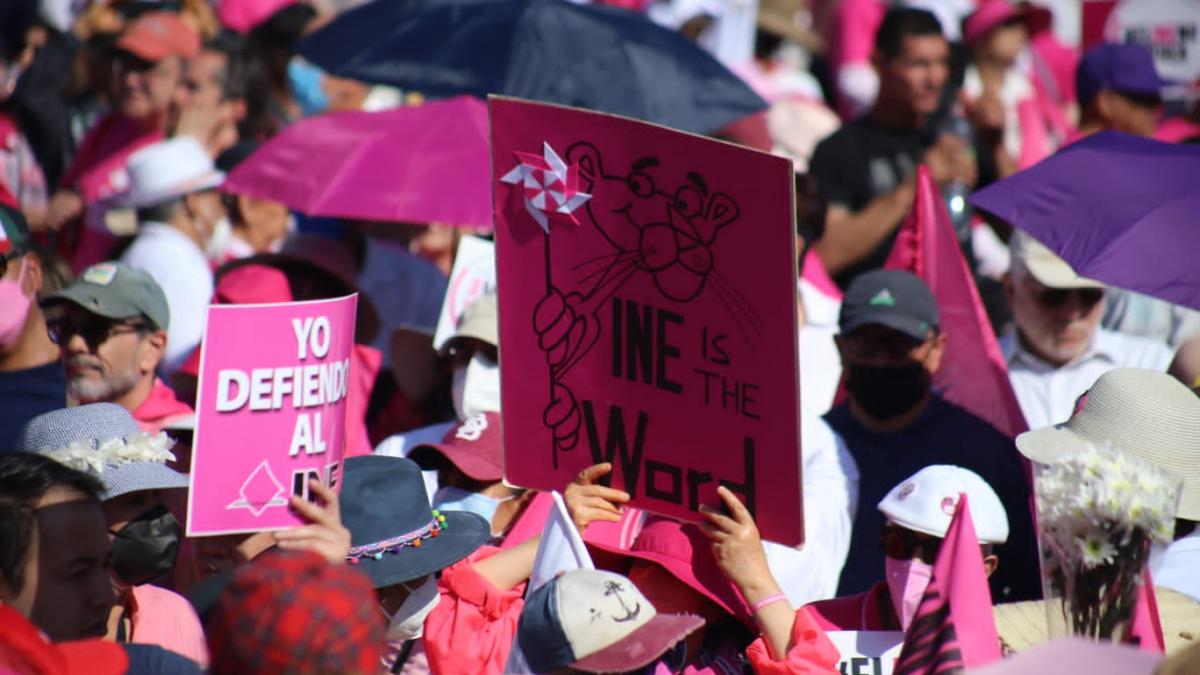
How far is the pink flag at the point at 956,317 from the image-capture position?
227 inches

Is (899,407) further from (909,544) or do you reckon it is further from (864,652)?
(864,652)

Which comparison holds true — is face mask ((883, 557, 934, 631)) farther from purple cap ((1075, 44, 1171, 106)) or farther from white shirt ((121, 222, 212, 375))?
purple cap ((1075, 44, 1171, 106))

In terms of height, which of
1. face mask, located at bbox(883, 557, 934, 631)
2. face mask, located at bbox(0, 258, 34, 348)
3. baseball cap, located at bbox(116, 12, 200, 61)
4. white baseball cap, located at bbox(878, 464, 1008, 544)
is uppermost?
baseball cap, located at bbox(116, 12, 200, 61)

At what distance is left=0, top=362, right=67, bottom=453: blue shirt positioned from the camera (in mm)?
A: 5142

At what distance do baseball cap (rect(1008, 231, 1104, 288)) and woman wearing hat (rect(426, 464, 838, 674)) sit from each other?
85.5 inches

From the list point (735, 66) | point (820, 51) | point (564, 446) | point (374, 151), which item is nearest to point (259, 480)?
point (564, 446)

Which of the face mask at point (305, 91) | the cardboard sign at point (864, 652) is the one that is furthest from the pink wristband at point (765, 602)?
the face mask at point (305, 91)

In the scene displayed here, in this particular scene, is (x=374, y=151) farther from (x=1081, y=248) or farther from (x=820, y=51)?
(x=820, y=51)

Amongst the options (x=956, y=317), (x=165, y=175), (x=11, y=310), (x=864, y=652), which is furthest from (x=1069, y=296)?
(x=165, y=175)

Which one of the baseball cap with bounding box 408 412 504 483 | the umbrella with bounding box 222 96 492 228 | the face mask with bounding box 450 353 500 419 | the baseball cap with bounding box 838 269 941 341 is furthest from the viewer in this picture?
the umbrella with bounding box 222 96 492 228

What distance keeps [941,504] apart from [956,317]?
1.81 meters

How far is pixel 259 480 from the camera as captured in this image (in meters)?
3.82

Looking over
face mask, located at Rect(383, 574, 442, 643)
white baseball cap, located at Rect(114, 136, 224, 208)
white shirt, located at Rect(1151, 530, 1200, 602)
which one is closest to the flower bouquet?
white shirt, located at Rect(1151, 530, 1200, 602)

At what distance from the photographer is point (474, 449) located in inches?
201
